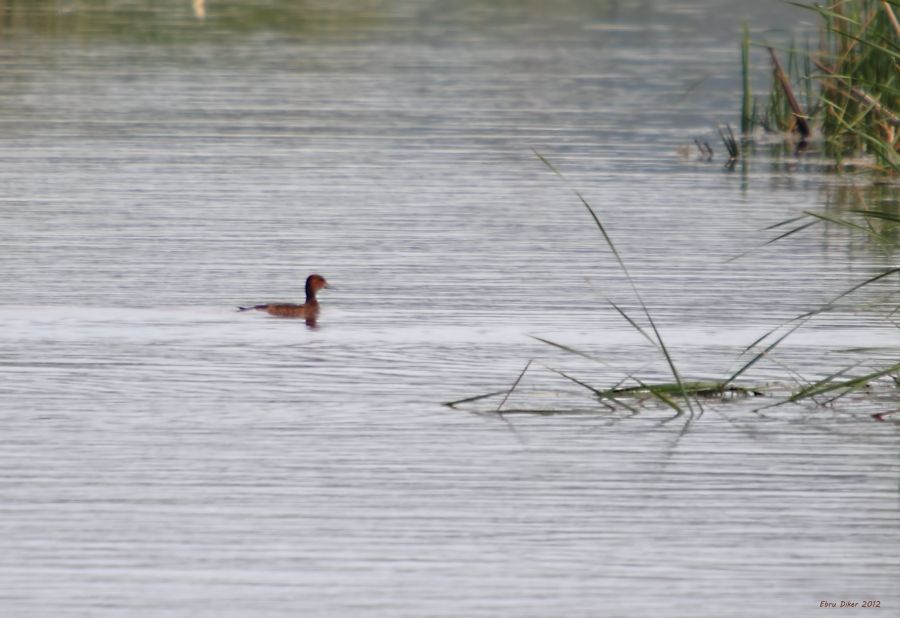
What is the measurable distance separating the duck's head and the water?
163 millimetres

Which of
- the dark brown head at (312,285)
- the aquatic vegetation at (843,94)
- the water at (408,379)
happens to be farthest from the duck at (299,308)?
the aquatic vegetation at (843,94)

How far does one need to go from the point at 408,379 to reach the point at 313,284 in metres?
1.80

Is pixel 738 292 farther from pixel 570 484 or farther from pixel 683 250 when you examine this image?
pixel 570 484

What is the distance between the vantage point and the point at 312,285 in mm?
10617

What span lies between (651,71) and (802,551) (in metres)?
20.5

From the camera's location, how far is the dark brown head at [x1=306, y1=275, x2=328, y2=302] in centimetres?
1056

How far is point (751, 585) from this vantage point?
20.2ft

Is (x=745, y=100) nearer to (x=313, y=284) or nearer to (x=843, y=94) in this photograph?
(x=843, y=94)

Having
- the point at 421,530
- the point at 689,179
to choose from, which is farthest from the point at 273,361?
the point at 689,179

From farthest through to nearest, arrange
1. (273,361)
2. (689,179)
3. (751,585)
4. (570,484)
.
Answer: (689,179)
(273,361)
(570,484)
(751,585)

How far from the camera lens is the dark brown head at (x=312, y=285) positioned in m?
10.6

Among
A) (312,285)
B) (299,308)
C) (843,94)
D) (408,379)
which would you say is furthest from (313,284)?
(843,94)

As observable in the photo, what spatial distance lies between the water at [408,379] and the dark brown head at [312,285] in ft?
0.54

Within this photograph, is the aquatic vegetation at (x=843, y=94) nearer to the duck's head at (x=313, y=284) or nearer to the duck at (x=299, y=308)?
the duck's head at (x=313, y=284)
